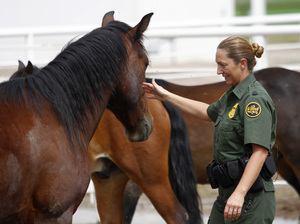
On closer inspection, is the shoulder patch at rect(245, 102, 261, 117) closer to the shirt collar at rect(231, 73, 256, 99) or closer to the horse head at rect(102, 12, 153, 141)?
the shirt collar at rect(231, 73, 256, 99)

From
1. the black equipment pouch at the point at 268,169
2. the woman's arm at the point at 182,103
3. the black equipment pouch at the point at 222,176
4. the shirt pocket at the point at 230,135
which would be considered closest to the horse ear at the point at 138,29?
the woman's arm at the point at 182,103

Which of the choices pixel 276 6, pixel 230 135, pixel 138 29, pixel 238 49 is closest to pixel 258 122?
pixel 230 135

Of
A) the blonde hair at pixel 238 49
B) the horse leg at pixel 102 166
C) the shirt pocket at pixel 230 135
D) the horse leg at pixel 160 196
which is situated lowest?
the horse leg at pixel 160 196

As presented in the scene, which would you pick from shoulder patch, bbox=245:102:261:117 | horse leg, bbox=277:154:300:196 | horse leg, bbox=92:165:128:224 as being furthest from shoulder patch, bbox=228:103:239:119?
horse leg, bbox=277:154:300:196

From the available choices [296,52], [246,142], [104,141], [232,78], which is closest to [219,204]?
[246,142]

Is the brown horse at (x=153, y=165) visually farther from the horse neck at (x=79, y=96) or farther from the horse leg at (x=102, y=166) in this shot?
the horse neck at (x=79, y=96)

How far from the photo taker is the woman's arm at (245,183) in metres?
2.64

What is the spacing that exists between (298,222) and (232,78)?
9.18 feet

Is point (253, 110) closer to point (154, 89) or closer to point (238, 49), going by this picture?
point (238, 49)

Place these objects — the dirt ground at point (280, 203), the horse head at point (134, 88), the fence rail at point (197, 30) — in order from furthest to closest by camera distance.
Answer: the dirt ground at point (280, 203) < the fence rail at point (197, 30) < the horse head at point (134, 88)

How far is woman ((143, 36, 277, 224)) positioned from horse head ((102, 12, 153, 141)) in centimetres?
64

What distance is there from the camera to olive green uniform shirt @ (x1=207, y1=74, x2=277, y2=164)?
2.73 meters

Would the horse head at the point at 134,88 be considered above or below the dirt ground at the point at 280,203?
above

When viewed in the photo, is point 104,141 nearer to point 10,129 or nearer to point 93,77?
point 93,77
